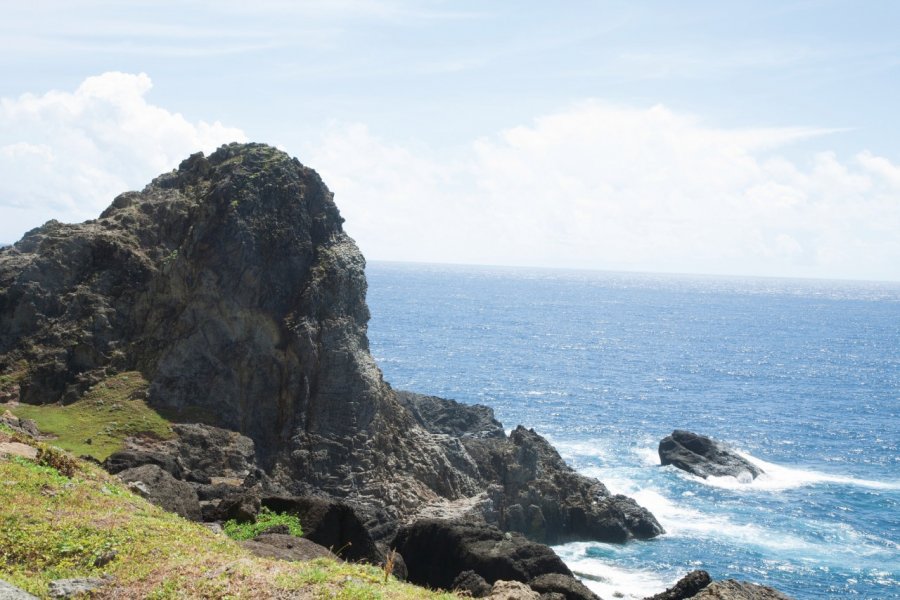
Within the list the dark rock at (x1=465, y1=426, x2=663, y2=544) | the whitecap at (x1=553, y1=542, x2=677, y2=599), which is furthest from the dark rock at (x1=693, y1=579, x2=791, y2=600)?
the dark rock at (x1=465, y1=426, x2=663, y2=544)

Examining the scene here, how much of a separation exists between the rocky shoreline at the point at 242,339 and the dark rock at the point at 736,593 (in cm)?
2325

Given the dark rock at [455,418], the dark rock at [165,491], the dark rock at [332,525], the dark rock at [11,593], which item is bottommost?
the dark rock at [455,418]

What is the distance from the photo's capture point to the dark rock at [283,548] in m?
20.4

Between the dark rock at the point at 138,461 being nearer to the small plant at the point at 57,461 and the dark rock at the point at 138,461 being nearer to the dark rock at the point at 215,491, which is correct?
the dark rock at the point at 215,491

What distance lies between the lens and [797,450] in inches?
3292

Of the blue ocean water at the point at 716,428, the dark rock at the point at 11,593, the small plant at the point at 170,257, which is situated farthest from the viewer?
the blue ocean water at the point at 716,428

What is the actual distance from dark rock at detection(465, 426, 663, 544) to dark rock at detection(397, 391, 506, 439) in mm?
13071

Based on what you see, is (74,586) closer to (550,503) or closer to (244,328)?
(244,328)

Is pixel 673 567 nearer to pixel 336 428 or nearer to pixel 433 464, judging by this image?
pixel 433 464

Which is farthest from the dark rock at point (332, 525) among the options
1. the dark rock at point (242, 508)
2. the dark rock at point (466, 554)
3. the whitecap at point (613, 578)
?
the whitecap at point (613, 578)

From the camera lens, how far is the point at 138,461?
34.6 meters

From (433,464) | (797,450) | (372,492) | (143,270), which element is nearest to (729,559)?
(433,464)

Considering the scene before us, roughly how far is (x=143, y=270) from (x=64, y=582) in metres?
37.8

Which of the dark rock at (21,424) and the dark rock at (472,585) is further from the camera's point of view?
the dark rock at (21,424)
